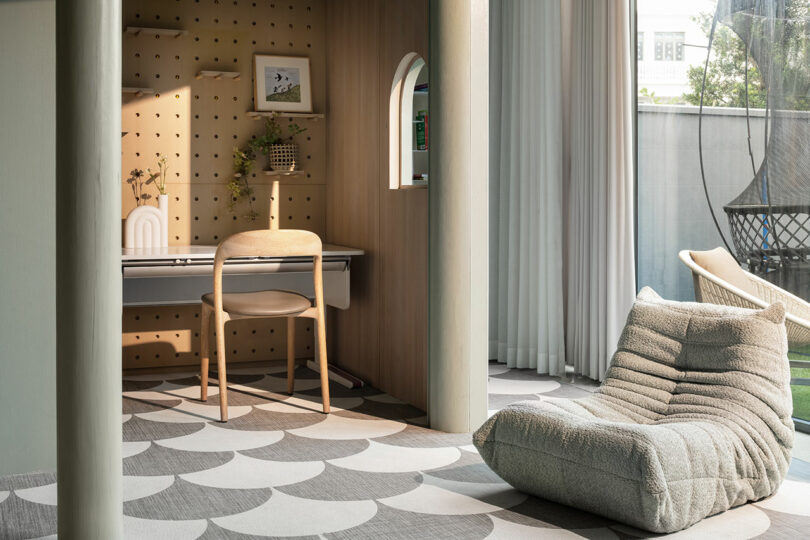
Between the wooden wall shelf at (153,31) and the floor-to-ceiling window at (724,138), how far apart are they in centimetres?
277

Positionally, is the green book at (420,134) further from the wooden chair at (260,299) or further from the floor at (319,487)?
the floor at (319,487)

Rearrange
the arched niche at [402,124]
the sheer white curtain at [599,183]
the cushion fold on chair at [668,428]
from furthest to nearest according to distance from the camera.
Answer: the sheer white curtain at [599,183], the arched niche at [402,124], the cushion fold on chair at [668,428]

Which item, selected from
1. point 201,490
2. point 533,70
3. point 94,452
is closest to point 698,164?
point 533,70

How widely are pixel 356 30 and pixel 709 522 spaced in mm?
3552

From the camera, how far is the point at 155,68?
220 inches

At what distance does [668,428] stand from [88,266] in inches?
72.2

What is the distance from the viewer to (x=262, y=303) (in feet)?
14.6

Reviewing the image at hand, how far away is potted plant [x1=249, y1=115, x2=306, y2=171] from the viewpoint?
571 cm

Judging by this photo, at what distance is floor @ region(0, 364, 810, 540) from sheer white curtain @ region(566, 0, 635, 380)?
94cm

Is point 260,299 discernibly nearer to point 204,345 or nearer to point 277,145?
point 204,345

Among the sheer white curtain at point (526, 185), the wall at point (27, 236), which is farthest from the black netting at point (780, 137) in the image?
the wall at point (27, 236)

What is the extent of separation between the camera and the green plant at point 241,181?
573 cm

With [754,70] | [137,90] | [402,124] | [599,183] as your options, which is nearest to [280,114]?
[137,90]

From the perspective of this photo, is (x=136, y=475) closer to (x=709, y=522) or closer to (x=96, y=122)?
(x=96, y=122)
